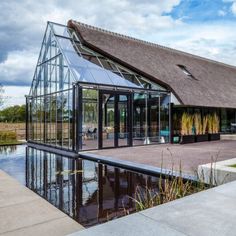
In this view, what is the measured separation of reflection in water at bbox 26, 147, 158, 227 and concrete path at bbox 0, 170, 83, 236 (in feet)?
0.75

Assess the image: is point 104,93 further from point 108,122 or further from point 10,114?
point 10,114

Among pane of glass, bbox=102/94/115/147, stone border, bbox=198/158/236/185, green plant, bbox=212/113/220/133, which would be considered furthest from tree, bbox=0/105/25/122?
stone border, bbox=198/158/236/185

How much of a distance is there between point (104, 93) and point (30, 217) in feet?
24.9

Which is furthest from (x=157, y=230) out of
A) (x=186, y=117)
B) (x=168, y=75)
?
(x=168, y=75)

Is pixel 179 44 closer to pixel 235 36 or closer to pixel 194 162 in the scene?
pixel 235 36

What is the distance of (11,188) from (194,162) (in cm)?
519

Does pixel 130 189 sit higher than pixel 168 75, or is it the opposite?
pixel 168 75

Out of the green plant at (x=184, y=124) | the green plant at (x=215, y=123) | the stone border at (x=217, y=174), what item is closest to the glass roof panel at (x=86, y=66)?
the green plant at (x=184, y=124)

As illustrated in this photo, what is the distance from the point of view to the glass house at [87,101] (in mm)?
10734

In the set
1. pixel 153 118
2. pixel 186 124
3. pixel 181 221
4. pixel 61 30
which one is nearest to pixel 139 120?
pixel 153 118

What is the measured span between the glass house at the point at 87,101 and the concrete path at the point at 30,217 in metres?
5.32

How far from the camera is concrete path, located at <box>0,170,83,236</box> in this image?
11.6 ft

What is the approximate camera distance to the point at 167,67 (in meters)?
15.7

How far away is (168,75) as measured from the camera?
14.6 m
